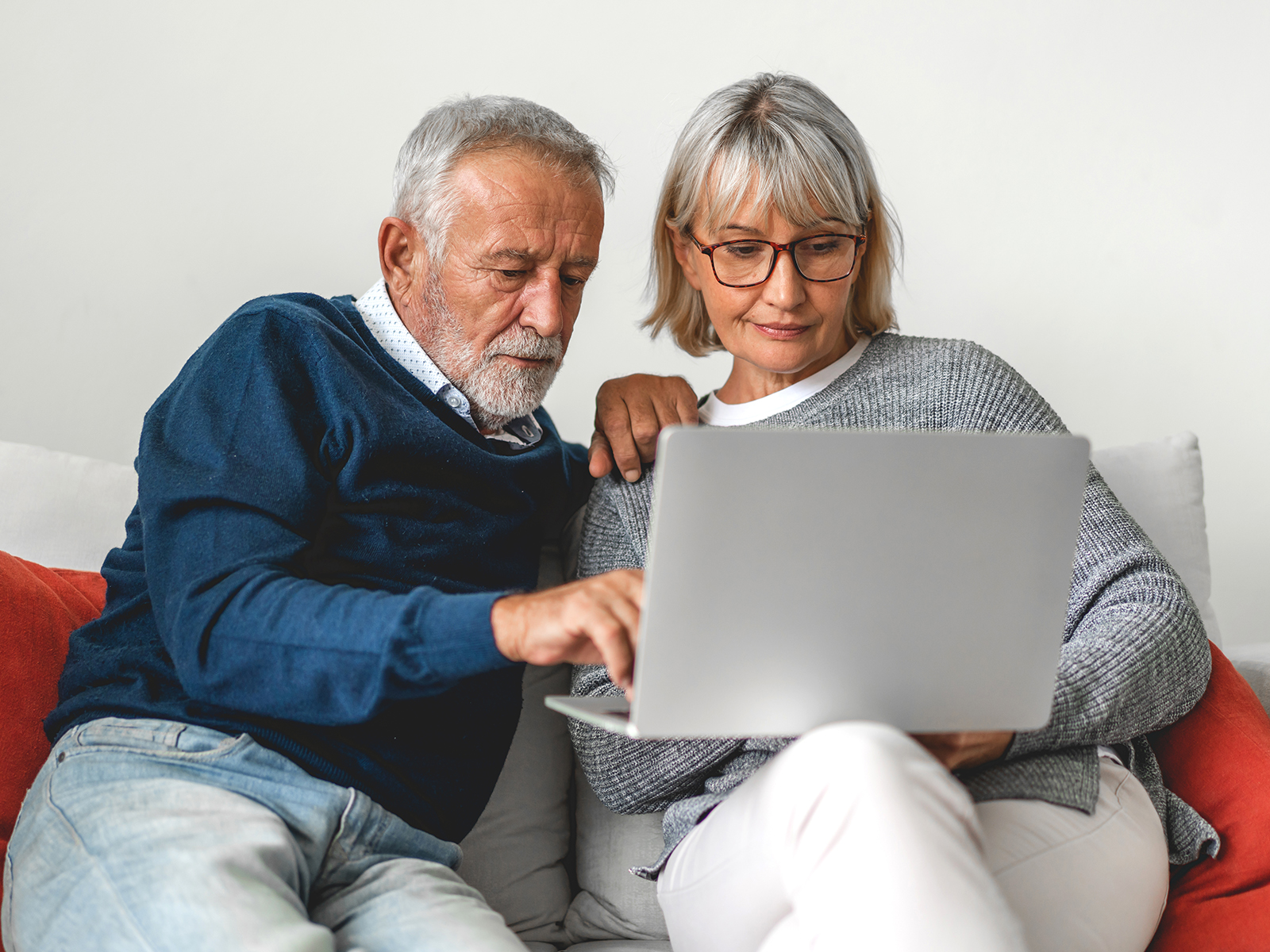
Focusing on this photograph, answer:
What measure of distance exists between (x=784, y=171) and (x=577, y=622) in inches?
30.4

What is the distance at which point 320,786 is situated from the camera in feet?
3.76

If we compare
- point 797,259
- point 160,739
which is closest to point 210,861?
point 160,739

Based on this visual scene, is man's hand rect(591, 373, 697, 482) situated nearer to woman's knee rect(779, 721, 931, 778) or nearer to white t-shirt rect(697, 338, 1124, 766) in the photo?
white t-shirt rect(697, 338, 1124, 766)

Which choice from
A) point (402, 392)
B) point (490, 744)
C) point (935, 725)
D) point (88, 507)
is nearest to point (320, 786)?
point (490, 744)

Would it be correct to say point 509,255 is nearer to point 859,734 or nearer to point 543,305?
point 543,305

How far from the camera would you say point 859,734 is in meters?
0.93

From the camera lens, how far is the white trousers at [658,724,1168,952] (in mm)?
856

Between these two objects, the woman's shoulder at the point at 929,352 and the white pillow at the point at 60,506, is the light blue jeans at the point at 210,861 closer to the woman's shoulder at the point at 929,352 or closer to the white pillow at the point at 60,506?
the white pillow at the point at 60,506

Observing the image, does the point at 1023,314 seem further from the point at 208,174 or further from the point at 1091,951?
the point at 208,174

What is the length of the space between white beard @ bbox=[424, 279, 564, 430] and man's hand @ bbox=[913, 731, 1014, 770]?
664 millimetres

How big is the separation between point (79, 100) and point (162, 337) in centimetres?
46

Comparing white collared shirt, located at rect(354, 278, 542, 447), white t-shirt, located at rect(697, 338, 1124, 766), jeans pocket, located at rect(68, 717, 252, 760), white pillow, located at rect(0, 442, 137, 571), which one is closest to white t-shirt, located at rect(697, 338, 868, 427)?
white t-shirt, located at rect(697, 338, 1124, 766)

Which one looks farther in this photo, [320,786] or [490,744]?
[490,744]

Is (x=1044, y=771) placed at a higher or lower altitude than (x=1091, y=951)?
higher
